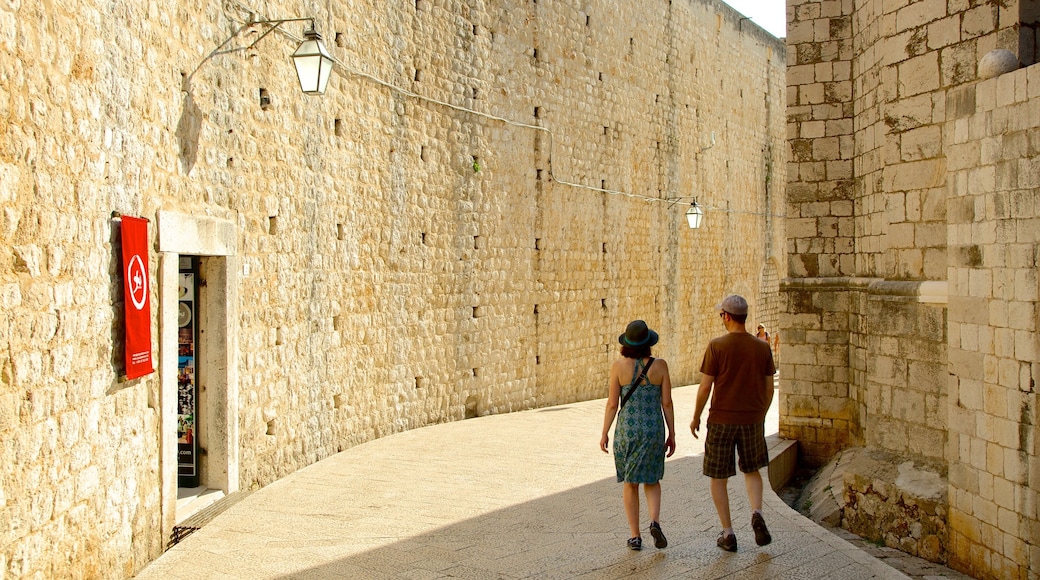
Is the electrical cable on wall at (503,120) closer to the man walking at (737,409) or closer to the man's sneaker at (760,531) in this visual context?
the man walking at (737,409)

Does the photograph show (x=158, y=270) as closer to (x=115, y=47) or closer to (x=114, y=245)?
(x=114, y=245)

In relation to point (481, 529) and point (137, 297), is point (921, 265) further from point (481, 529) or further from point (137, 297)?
point (137, 297)

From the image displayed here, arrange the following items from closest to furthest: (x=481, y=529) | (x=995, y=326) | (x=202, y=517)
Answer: (x=995, y=326) → (x=481, y=529) → (x=202, y=517)

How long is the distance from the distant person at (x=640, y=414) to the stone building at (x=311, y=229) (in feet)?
8.99

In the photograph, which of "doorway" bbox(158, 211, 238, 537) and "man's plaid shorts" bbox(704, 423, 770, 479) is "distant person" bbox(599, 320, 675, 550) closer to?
"man's plaid shorts" bbox(704, 423, 770, 479)

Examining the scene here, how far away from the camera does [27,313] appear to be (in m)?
3.97

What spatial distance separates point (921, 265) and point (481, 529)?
4.24 m

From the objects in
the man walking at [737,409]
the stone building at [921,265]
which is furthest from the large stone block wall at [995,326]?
the man walking at [737,409]

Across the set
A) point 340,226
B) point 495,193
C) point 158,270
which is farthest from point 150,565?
point 495,193

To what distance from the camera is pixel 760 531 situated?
5238 mm

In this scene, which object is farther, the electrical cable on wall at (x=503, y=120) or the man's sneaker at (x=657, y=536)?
the electrical cable on wall at (x=503, y=120)

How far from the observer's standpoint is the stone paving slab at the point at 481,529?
500cm

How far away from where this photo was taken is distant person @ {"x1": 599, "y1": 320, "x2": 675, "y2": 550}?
5141mm

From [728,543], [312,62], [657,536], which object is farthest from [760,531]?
[312,62]
